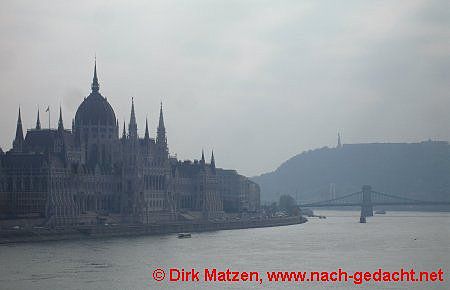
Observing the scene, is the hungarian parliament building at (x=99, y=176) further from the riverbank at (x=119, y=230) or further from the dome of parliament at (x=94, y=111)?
the riverbank at (x=119, y=230)

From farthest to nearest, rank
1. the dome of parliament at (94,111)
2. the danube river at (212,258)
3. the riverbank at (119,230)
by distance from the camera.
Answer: the dome of parliament at (94,111)
the riverbank at (119,230)
the danube river at (212,258)

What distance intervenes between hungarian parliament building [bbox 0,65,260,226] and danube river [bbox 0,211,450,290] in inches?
392

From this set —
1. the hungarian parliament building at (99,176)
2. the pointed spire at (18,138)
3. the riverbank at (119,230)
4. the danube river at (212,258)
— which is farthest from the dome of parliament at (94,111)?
the danube river at (212,258)

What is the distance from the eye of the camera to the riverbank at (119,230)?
274ft

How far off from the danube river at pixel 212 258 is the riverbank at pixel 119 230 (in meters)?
2.29

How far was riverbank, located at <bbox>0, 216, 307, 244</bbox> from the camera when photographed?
8356 centimetres

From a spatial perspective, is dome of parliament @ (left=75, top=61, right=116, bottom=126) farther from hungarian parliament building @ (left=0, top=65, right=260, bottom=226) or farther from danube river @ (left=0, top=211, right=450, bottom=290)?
danube river @ (left=0, top=211, right=450, bottom=290)

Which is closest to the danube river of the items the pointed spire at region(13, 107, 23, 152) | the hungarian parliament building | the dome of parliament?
the hungarian parliament building

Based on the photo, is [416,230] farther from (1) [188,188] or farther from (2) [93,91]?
(2) [93,91]

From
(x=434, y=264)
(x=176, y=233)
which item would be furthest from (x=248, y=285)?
(x=176, y=233)

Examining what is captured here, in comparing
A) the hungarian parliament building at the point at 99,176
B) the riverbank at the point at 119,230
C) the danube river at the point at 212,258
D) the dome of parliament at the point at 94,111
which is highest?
the dome of parliament at the point at 94,111

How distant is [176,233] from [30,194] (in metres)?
15.5

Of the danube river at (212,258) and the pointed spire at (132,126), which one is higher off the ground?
the pointed spire at (132,126)

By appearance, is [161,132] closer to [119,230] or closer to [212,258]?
[119,230]
